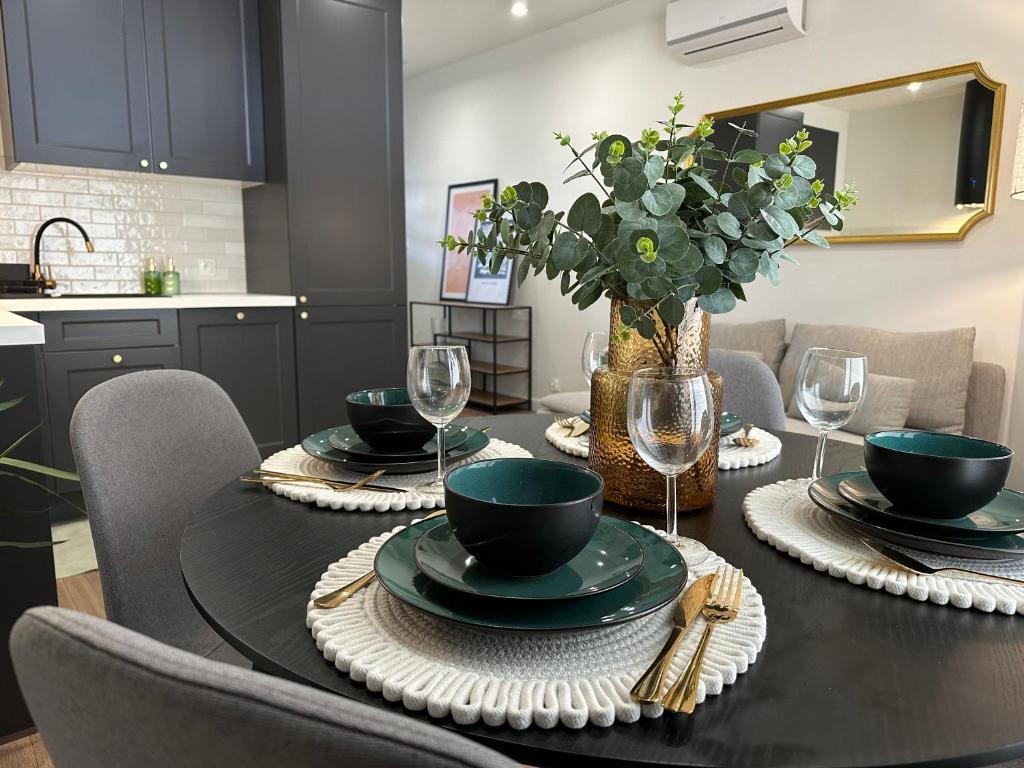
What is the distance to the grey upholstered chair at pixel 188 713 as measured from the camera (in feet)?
1.01

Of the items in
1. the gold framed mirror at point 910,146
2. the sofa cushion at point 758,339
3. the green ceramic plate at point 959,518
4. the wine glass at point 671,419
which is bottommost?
the sofa cushion at point 758,339

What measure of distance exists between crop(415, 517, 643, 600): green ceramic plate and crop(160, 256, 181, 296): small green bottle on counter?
3262mm

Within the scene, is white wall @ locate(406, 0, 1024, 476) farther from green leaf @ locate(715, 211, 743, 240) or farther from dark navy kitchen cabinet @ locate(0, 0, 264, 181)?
green leaf @ locate(715, 211, 743, 240)

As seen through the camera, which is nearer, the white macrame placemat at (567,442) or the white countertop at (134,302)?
the white macrame placemat at (567,442)

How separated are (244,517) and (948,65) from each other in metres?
3.52

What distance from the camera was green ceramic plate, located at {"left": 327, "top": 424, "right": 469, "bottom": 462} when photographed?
1.11 metres

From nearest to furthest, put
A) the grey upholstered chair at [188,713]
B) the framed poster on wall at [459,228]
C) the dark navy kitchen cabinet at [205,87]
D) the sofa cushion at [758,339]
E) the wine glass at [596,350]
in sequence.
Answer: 1. the grey upholstered chair at [188,713]
2. the wine glass at [596,350]
3. the dark navy kitchen cabinet at [205,87]
4. the sofa cushion at [758,339]
5. the framed poster on wall at [459,228]

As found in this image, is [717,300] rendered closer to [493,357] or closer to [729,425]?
[729,425]

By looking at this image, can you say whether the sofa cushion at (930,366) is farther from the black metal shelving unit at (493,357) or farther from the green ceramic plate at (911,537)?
the black metal shelving unit at (493,357)

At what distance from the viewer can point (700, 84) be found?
417cm

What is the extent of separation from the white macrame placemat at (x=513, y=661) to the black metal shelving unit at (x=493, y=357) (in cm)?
464

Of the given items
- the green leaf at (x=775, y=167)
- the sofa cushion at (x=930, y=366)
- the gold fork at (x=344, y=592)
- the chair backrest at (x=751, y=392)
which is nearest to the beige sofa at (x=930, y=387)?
the sofa cushion at (x=930, y=366)

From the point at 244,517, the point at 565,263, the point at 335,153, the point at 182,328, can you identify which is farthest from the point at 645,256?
the point at 335,153

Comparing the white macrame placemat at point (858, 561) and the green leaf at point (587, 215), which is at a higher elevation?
the green leaf at point (587, 215)
